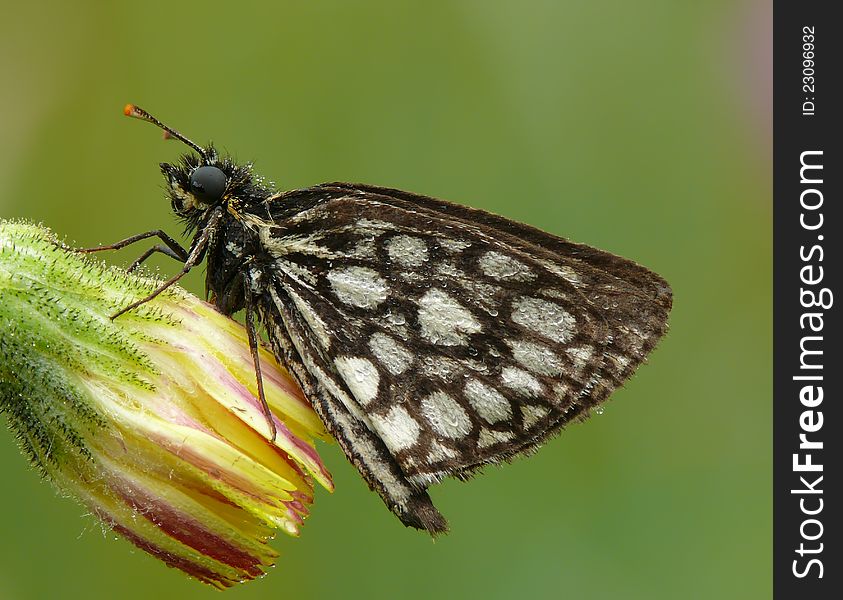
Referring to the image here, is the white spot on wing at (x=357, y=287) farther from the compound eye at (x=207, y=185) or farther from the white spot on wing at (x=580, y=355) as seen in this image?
the white spot on wing at (x=580, y=355)

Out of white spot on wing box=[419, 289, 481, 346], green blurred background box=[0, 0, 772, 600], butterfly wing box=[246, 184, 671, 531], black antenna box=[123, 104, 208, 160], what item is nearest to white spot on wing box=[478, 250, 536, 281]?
butterfly wing box=[246, 184, 671, 531]

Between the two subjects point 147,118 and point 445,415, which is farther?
point 147,118

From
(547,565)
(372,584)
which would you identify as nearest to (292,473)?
(372,584)

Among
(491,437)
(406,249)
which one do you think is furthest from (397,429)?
(406,249)

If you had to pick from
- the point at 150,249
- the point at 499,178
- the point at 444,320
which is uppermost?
the point at 499,178

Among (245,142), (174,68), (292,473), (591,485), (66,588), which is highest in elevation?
(174,68)

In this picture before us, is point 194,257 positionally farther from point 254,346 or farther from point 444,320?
point 444,320
